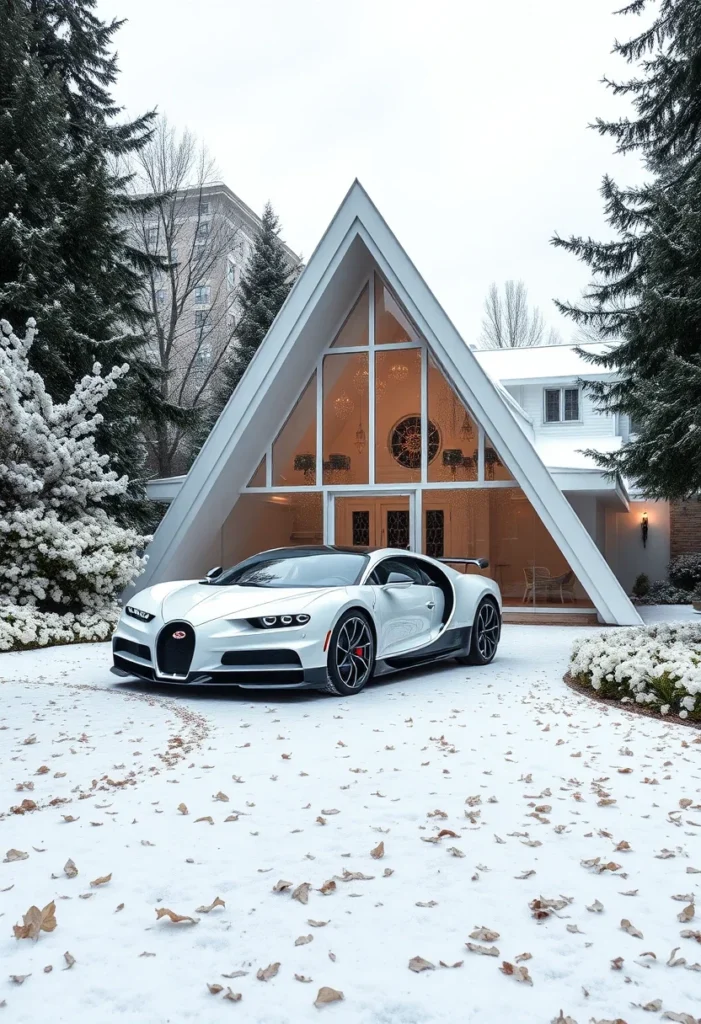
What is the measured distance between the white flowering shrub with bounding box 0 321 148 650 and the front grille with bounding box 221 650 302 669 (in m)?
5.15

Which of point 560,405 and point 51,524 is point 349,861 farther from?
point 560,405

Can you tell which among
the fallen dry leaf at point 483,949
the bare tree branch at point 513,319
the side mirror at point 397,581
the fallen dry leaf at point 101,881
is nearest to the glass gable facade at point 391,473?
the side mirror at point 397,581

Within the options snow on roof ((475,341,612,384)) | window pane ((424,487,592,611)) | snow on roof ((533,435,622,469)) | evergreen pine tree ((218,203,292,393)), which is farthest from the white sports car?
evergreen pine tree ((218,203,292,393))

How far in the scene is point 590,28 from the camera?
1308 centimetres

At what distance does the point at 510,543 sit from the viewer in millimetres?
16281

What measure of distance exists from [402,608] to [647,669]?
2.42 m

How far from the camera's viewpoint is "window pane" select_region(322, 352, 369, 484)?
1675cm

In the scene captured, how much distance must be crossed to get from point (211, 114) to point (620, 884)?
107 ft

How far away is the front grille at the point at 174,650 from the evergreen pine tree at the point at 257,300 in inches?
902

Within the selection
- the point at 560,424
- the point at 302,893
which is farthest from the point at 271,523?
the point at 302,893

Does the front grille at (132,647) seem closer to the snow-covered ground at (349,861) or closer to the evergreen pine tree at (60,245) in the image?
the snow-covered ground at (349,861)

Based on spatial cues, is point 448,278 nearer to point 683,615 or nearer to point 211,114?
point 211,114

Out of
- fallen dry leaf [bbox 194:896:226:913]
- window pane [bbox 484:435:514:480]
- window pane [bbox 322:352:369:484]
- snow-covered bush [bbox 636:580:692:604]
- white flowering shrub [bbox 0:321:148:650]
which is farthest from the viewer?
snow-covered bush [bbox 636:580:692:604]

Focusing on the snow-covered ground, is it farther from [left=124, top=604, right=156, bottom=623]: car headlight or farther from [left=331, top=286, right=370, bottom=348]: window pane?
[left=331, top=286, right=370, bottom=348]: window pane
